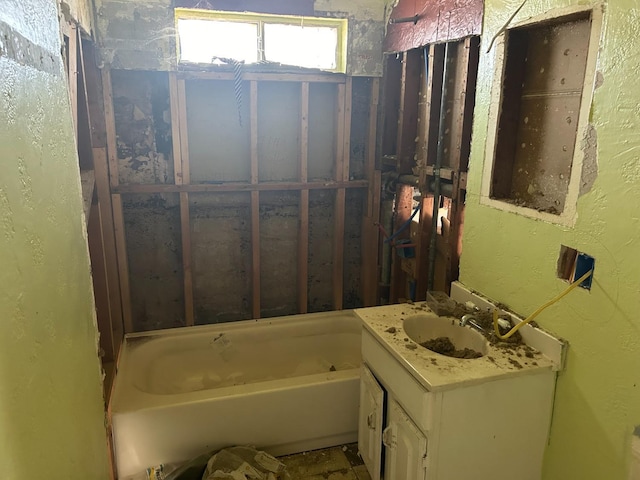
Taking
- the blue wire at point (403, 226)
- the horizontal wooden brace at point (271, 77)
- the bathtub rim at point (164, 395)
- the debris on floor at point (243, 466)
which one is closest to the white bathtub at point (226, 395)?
the bathtub rim at point (164, 395)

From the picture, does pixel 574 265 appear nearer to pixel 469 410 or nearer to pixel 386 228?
pixel 469 410

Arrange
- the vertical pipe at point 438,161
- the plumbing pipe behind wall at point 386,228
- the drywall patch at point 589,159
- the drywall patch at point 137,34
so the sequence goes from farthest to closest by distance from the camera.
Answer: the plumbing pipe behind wall at point 386,228 < the drywall patch at point 137,34 < the vertical pipe at point 438,161 < the drywall patch at point 589,159

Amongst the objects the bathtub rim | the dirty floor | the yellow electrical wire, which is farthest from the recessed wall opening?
the dirty floor

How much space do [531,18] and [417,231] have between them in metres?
1.38

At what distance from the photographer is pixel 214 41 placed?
9.12 ft

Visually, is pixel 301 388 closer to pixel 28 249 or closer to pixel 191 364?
pixel 191 364

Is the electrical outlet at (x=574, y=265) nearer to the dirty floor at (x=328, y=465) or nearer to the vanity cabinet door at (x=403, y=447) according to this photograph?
the vanity cabinet door at (x=403, y=447)

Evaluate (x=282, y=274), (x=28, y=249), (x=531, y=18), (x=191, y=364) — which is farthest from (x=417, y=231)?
(x=28, y=249)

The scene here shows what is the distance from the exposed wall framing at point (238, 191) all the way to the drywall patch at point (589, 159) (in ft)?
5.70

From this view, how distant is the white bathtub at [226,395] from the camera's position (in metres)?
2.11

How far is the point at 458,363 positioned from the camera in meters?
1.59

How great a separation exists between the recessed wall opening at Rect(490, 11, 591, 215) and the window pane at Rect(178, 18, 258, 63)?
5.29 feet

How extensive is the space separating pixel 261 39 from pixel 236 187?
910 mm

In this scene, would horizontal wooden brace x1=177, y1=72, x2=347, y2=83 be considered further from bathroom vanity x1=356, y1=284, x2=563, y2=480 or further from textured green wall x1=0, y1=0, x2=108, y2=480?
bathroom vanity x1=356, y1=284, x2=563, y2=480
